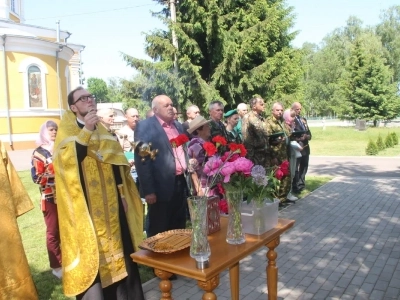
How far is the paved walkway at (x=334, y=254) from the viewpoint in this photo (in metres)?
3.65

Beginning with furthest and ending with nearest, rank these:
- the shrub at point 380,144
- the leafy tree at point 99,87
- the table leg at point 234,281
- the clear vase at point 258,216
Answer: the leafy tree at point 99,87 < the shrub at point 380,144 < the table leg at point 234,281 < the clear vase at point 258,216

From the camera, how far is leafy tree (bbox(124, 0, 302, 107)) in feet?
49.7

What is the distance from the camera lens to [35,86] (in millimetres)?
20688

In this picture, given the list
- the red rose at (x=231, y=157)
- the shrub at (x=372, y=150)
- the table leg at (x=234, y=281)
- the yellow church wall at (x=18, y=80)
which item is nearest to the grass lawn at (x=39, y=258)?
the table leg at (x=234, y=281)

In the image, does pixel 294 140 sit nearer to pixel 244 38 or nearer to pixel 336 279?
pixel 336 279

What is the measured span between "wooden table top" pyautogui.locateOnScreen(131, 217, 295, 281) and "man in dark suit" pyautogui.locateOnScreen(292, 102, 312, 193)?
17.2 ft

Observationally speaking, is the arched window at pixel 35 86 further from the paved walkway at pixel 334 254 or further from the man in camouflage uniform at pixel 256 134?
the man in camouflage uniform at pixel 256 134

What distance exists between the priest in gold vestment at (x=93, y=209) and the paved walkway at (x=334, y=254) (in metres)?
0.86

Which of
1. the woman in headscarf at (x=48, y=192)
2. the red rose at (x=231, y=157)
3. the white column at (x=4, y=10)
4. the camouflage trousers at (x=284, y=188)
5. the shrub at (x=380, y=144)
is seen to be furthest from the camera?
the white column at (x=4, y=10)

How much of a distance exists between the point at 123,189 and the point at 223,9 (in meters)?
14.1

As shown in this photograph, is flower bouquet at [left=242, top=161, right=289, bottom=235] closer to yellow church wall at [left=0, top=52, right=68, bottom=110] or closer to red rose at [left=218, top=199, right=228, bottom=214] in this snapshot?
red rose at [left=218, top=199, right=228, bottom=214]

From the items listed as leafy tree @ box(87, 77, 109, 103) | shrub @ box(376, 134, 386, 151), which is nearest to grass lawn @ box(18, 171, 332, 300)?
shrub @ box(376, 134, 386, 151)

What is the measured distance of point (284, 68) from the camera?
18.2m

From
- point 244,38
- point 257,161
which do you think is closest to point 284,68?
point 244,38
